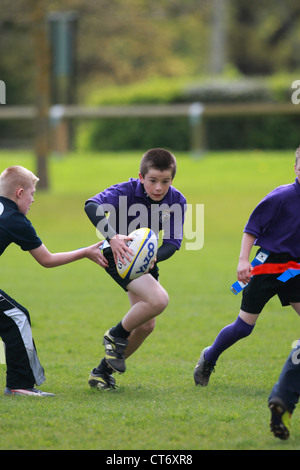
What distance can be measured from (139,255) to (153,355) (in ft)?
6.61

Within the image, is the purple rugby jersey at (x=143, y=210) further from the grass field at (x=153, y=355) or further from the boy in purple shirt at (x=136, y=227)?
the grass field at (x=153, y=355)

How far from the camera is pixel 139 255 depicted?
577 cm

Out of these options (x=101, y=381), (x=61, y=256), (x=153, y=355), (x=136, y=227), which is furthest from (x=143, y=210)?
(x=153, y=355)

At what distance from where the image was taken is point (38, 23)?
19.7 meters

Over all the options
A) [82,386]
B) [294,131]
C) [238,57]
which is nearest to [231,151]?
[294,131]

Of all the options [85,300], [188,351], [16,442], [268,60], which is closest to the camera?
[16,442]

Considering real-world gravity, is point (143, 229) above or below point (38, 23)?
below

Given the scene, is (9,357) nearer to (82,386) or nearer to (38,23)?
(82,386)

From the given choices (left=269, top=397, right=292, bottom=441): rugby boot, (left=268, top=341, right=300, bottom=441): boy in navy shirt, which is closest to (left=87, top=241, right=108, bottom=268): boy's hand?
(left=268, top=341, right=300, bottom=441): boy in navy shirt

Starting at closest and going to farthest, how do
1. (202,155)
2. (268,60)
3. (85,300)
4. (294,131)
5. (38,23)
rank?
(85,300), (38,23), (202,155), (294,131), (268,60)

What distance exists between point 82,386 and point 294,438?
2039 mm

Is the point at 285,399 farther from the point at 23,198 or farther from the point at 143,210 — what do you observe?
the point at 23,198

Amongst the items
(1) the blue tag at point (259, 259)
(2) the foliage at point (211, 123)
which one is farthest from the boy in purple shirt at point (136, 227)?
(2) the foliage at point (211, 123)

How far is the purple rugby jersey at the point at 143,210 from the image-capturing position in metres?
6.10
